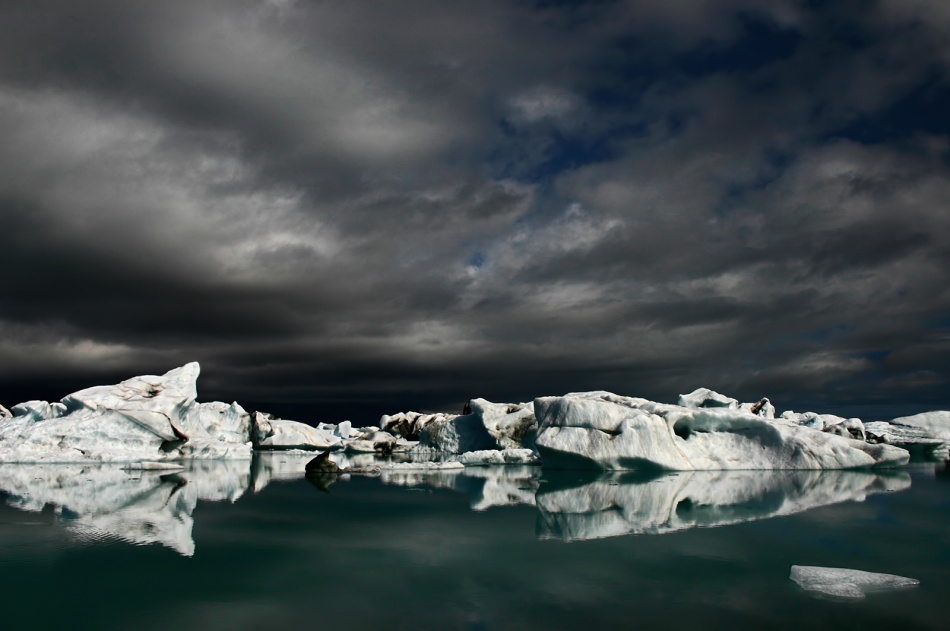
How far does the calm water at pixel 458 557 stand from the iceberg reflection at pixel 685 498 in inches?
3.5

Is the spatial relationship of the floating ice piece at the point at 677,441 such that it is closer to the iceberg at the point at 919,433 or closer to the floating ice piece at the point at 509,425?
the floating ice piece at the point at 509,425

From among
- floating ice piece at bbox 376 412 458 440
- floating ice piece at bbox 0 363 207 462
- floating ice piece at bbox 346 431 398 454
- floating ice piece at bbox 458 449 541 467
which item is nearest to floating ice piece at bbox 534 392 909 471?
floating ice piece at bbox 458 449 541 467

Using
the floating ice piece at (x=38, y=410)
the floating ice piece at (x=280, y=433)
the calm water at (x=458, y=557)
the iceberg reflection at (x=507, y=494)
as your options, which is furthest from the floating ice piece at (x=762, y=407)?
the floating ice piece at (x=38, y=410)

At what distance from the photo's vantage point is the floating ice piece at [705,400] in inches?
1148

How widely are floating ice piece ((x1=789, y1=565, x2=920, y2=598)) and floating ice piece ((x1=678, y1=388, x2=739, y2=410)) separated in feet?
75.4

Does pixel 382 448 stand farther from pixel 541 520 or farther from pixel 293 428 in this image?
pixel 541 520

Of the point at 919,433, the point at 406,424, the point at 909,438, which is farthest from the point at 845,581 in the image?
the point at 406,424

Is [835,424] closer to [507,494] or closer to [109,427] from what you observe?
[507,494]

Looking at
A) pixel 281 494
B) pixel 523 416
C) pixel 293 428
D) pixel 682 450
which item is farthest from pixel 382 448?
pixel 281 494

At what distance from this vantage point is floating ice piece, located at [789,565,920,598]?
603 cm

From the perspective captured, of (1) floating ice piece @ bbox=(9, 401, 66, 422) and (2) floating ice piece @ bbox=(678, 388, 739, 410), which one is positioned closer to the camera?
(1) floating ice piece @ bbox=(9, 401, 66, 422)

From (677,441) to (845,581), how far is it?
15.6 metres

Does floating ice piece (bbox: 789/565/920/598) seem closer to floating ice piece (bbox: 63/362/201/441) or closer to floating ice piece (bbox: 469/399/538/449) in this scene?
floating ice piece (bbox: 63/362/201/441)

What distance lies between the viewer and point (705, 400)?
97.5ft
